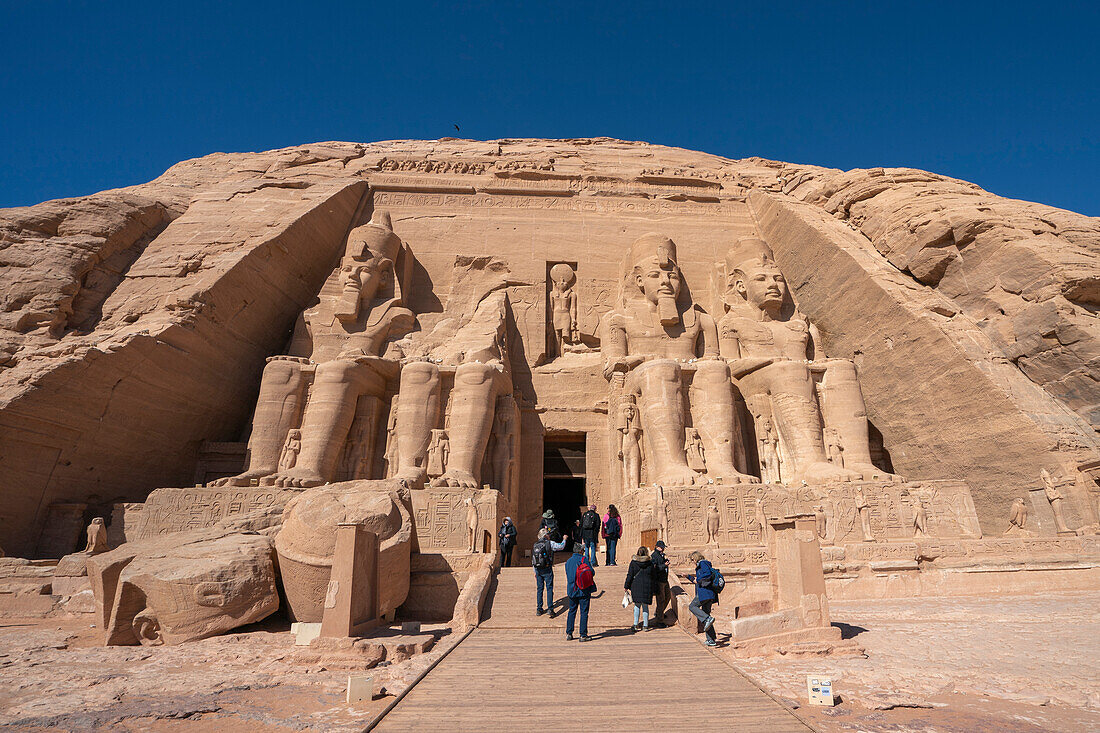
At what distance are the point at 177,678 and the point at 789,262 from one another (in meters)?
10.4

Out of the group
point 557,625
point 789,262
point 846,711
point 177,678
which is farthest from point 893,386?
point 177,678

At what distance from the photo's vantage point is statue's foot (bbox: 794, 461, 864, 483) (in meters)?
7.34

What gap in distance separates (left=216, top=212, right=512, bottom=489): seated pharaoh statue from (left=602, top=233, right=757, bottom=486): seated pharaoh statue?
72.1 inches

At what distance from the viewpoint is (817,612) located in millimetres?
4121

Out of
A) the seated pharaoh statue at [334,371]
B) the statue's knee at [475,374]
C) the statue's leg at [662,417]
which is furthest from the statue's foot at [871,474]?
the seated pharaoh statue at [334,371]

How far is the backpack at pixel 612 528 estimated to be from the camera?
6.48 m

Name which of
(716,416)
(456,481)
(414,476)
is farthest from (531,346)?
(414,476)

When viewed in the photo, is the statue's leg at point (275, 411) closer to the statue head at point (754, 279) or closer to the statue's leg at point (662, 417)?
the statue's leg at point (662, 417)

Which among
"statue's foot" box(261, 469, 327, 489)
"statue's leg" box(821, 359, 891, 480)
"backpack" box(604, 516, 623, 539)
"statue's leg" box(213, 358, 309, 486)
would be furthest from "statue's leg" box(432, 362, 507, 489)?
"statue's leg" box(821, 359, 891, 480)

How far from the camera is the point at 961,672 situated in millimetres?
3467

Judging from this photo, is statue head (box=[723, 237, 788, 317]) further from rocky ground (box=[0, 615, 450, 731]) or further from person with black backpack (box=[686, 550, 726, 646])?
rocky ground (box=[0, 615, 450, 731])

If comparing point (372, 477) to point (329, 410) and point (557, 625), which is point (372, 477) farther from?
point (557, 625)

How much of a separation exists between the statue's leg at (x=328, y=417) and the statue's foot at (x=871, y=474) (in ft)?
20.9

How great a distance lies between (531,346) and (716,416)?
10.9 ft
